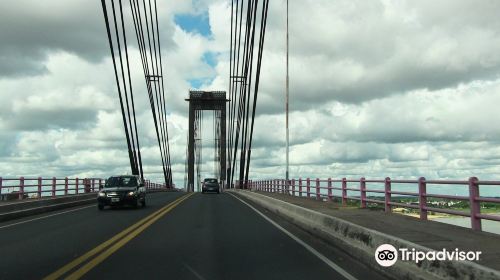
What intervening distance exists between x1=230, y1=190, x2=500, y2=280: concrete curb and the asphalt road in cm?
23

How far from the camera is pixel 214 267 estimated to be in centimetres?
863

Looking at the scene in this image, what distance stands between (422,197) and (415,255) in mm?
6465

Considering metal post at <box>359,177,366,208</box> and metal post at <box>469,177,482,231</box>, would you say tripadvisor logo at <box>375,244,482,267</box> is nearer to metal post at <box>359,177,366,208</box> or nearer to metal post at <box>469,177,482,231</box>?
metal post at <box>469,177,482,231</box>

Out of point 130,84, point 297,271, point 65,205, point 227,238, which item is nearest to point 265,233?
point 227,238

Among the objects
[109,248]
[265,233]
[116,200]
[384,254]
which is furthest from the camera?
[116,200]

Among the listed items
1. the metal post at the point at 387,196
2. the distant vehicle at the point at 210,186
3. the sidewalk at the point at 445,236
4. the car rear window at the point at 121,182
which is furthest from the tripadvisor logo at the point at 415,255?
the distant vehicle at the point at 210,186

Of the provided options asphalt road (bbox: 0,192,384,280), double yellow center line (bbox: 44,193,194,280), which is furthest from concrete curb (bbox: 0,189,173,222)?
double yellow center line (bbox: 44,193,194,280)

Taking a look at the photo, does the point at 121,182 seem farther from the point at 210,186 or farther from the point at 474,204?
the point at 210,186

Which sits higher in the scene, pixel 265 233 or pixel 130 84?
pixel 130 84

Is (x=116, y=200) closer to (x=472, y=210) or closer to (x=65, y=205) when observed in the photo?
(x=65, y=205)

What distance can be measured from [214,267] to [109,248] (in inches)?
120

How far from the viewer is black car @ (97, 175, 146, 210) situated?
77.1 ft

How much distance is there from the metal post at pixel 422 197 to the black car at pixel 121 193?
13942 mm

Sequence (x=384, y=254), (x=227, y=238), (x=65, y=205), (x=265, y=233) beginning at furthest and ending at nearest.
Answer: (x=65, y=205), (x=265, y=233), (x=227, y=238), (x=384, y=254)
